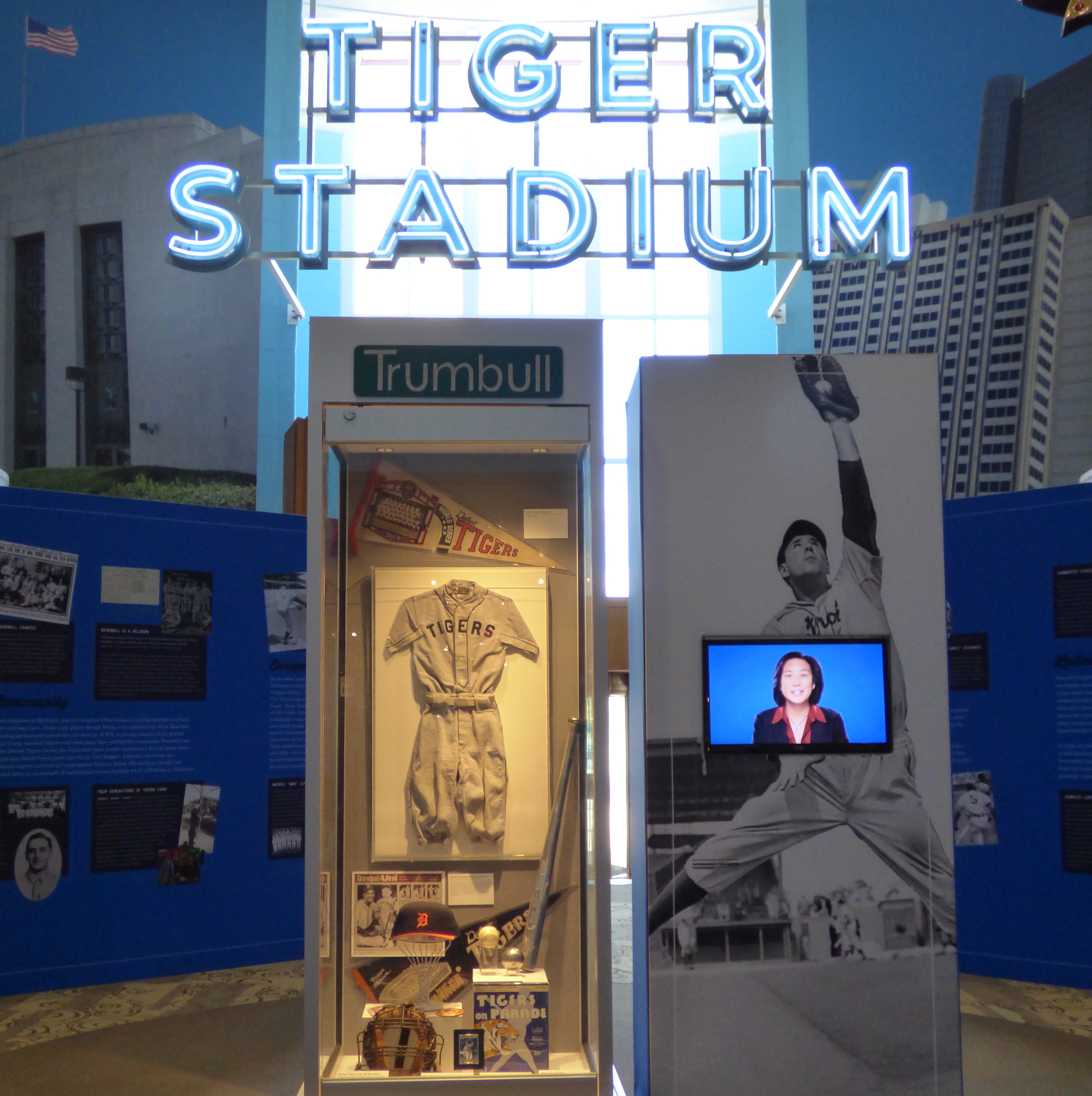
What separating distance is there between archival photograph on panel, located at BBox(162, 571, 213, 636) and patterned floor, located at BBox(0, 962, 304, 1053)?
1.64 m

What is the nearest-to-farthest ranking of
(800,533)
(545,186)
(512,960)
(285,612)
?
(800,533)
(512,960)
(285,612)
(545,186)

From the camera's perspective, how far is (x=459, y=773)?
145 inches

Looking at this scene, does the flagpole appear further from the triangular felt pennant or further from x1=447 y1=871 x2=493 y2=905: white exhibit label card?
x1=447 y1=871 x2=493 y2=905: white exhibit label card

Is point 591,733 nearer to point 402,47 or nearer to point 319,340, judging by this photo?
point 319,340

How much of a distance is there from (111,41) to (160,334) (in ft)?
8.40

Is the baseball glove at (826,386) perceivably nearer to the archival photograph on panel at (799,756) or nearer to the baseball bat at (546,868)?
the archival photograph on panel at (799,756)

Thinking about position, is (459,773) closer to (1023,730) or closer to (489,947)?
(489,947)

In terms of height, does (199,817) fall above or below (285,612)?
below

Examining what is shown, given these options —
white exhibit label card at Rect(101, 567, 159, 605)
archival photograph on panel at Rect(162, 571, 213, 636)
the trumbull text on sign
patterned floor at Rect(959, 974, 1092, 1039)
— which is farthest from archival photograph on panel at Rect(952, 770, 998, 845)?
white exhibit label card at Rect(101, 567, 159, 605)

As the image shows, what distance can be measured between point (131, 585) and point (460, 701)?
2116 mm

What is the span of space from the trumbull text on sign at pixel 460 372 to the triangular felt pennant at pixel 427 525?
391mm

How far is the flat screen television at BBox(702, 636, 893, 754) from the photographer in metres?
3.20

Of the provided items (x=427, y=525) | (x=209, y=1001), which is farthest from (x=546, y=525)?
(x=209, y=1001)

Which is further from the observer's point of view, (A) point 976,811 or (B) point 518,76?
(B) point 518,76
